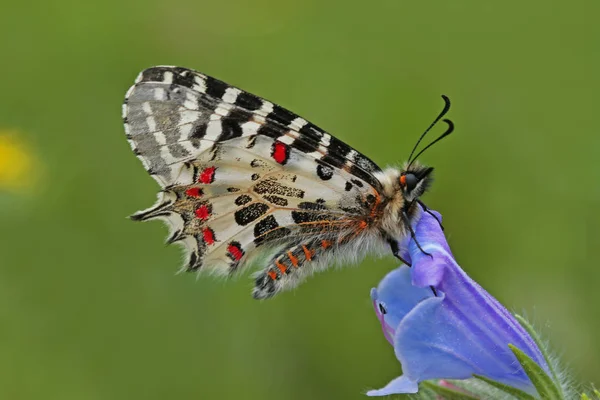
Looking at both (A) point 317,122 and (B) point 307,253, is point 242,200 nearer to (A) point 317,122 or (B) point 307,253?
(B) point 307,253

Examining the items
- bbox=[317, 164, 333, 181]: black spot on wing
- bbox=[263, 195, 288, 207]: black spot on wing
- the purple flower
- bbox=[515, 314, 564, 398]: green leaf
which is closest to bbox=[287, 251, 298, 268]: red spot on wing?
bbox=[263, 195, 288, 207]: black spot on wing

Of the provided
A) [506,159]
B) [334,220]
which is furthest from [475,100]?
[334,220]

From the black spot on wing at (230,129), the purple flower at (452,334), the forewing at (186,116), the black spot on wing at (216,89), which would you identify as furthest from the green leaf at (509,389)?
the black spot on wing at (216,89)

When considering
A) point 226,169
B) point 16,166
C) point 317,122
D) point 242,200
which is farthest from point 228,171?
point 317,122

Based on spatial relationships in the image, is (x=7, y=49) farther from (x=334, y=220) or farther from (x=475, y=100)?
(x=334, y=220)

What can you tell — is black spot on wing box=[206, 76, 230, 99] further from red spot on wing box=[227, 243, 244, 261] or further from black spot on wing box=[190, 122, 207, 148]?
red spot on wing box=[227, 243, 244, 261]

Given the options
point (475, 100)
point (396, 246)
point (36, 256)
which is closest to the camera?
point (396, 246)
